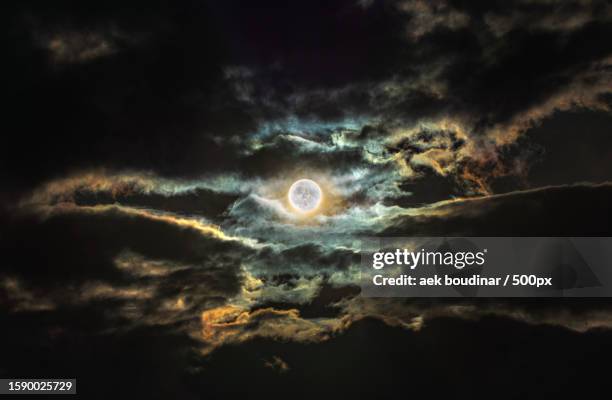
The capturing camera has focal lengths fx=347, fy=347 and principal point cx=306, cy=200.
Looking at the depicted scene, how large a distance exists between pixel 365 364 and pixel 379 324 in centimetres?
371

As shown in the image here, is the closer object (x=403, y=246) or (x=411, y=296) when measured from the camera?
(x=403, y=246)

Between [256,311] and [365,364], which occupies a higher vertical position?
[256,311]

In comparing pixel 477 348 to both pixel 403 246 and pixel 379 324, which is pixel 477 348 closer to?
pixel 379 324

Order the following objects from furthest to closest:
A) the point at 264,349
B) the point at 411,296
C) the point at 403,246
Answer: the point at 264,349
the point at 411,296
the point at 403,246

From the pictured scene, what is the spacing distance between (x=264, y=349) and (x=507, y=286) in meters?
12.1

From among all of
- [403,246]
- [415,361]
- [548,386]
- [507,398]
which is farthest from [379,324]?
[548,386]

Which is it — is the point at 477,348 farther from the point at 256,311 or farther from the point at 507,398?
the point at 256,311

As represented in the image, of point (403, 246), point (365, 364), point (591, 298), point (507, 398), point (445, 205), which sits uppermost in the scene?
point (445, 205)

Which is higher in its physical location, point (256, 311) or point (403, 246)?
point (403, 246)

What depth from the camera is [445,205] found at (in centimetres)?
1246

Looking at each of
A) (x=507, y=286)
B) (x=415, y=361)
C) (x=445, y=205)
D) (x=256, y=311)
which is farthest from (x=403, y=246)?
(x=415, y=361)

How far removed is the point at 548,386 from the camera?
15547mm

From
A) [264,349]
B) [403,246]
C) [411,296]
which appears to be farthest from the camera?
[264,349]

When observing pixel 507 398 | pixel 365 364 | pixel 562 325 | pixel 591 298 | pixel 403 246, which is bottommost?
pixel 507 398
